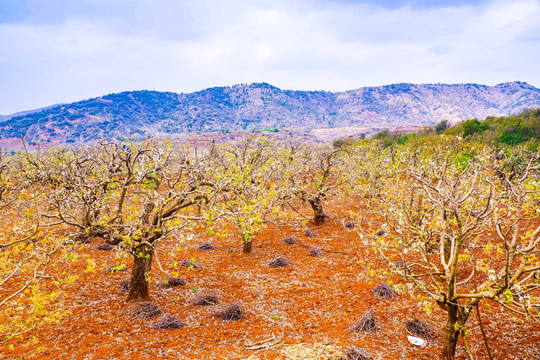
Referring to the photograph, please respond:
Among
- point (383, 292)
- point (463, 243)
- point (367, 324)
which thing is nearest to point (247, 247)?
point (383, 292)

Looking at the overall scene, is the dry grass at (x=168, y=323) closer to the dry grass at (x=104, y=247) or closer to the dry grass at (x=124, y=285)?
the dry grass at (x=124, y=285)

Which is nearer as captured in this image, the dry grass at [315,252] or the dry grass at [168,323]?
the dry grass at [168,323]

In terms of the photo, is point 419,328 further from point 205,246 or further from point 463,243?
point 205,246

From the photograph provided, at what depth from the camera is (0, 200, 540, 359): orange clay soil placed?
912cm

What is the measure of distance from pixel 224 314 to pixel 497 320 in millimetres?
9798

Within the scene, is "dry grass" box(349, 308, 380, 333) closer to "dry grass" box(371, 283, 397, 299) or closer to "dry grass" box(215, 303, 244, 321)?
"dry grass" box(371, 283, 397, 299)

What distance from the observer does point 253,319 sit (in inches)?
447

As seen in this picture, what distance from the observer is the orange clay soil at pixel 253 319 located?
9.12m

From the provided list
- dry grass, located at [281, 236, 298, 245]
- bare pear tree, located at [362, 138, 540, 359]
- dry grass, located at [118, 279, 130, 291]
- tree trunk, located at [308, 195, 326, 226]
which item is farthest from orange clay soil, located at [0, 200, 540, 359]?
tree trunk, located at [308, 195, 326, 226]

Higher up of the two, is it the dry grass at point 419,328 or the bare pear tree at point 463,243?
the bare pear tree at point 463,243

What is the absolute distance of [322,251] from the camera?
1859 cm

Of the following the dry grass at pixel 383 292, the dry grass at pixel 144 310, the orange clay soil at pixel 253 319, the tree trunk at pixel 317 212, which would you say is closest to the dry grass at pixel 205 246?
the orange clay soil at pixel 253 319

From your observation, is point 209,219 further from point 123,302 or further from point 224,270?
point 224,270

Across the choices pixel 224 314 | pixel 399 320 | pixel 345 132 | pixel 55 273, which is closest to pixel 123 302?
pixel 224 314
